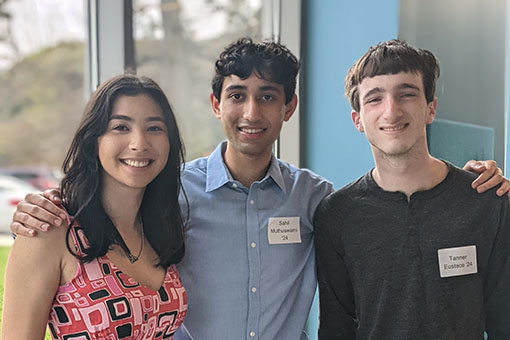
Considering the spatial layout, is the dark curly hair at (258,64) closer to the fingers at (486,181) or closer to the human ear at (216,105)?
the human ear at (216,105)

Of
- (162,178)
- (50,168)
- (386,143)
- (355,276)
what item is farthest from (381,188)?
(50,168)

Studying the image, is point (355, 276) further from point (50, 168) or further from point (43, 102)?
point (43, 102)

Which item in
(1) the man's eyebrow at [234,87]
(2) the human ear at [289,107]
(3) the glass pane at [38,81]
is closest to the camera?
(1) the man's eyebrow at [234,87]

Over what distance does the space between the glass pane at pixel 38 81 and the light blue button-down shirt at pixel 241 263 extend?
1.05 m

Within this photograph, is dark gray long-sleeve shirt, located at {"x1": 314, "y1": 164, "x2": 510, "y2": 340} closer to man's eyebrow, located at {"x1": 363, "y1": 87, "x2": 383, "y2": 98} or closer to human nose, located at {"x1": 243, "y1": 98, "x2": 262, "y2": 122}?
man's eyebrow, located at {"x1": 363, "y1": 87, "x2": 383, "y2": 98}

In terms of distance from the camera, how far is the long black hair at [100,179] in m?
1.63

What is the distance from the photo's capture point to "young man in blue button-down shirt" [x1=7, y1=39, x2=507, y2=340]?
1.91 meters

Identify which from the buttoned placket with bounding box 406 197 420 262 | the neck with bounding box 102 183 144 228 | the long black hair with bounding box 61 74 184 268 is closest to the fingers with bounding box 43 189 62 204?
the long black hair with bounding box 61 74 184 268

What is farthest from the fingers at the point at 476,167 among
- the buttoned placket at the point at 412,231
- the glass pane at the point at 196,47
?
the glass pane at the point at 196,47

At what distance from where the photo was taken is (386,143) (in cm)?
172

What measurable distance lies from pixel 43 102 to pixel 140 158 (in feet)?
5.48

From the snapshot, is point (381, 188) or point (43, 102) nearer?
point (381, 188)

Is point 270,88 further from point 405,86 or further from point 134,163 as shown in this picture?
point 134,163

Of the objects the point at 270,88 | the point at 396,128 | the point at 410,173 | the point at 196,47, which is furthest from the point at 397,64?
the point at 196,47
